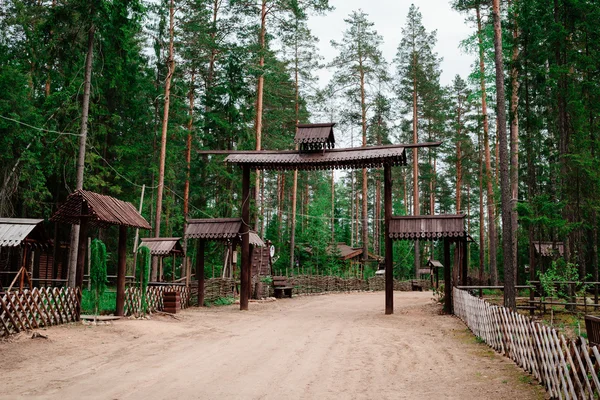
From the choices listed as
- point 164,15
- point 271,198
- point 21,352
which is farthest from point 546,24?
point 271,198

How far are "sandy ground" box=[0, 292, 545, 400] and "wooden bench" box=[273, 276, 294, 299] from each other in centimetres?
1302

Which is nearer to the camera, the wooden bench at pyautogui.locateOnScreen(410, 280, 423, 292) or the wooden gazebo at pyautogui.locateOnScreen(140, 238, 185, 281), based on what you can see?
the wooden gazebo at pyautogui.locateOnScreen(140, 238, 185, 281)

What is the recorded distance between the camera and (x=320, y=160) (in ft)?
59.7

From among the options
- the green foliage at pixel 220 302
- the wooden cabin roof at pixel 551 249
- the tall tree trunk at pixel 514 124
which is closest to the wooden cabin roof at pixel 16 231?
the green foliage at pixel 220 302

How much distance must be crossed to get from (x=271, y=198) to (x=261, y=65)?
109ft

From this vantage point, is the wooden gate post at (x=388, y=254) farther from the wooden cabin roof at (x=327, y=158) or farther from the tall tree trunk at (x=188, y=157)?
the tall tree trunk at (x=188, y=157)

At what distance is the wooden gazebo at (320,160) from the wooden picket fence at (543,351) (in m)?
6.54

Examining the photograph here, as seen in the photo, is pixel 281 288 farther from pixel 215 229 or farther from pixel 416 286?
pixel 416 286

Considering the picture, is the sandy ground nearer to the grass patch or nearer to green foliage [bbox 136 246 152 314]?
green foliage [bbox 136 246 152 314]

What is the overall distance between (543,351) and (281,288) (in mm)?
21276

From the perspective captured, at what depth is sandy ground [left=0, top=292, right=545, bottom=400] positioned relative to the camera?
6699mm

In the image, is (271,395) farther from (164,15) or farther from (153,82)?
(153,82)

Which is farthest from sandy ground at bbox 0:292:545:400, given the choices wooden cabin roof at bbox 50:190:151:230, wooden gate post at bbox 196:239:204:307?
wooden gate post at bbox 196:239:204:307

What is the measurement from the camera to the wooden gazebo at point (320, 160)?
693 inches
